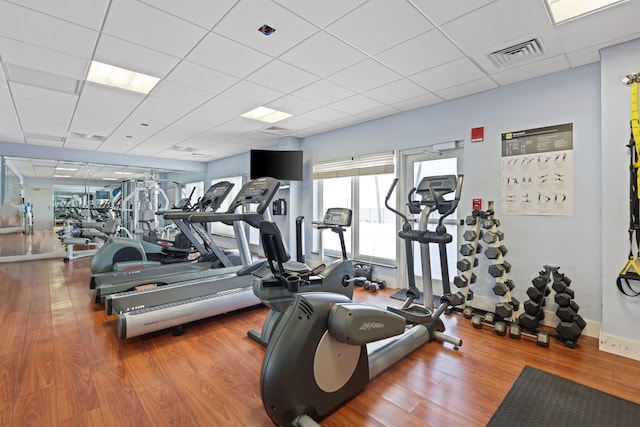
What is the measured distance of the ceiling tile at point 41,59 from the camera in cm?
239

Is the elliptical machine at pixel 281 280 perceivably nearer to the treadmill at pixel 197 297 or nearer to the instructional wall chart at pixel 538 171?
the treadmill at pixel 197 297

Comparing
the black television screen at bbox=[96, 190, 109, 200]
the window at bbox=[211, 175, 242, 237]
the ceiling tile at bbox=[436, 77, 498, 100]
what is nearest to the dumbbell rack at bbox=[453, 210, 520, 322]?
the ceiling tile at bbox=[436, 77, 498, 100]

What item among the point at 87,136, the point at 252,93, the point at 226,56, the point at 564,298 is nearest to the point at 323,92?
the point at 252,93

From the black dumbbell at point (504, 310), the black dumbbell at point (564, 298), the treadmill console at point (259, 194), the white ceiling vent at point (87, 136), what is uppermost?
the white ceiling vent at point (87, 136)

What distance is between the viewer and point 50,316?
10.0ft

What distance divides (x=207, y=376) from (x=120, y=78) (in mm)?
3058

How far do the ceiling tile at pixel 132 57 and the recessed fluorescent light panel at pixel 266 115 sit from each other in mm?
1434

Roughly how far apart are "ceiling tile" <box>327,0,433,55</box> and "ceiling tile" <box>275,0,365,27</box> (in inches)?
2.3

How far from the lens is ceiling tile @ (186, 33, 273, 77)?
2363mm

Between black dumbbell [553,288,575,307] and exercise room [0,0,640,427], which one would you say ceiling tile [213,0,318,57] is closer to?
exercise room [0,0,640,427]

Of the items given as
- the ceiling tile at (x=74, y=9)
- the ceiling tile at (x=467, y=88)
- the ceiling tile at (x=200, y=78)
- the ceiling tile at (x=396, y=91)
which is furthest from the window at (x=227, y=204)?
the ceiling tile at (x=74, y=9)

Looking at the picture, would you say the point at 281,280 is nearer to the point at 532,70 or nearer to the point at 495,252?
the point at 495,252

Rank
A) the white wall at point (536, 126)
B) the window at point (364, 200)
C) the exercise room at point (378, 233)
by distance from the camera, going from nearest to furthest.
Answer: the exercise room at point (378, 233)
the white wall at point (536, 126)
the window at point (364, 200)

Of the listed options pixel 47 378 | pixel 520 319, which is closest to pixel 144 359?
pixel 47 378
